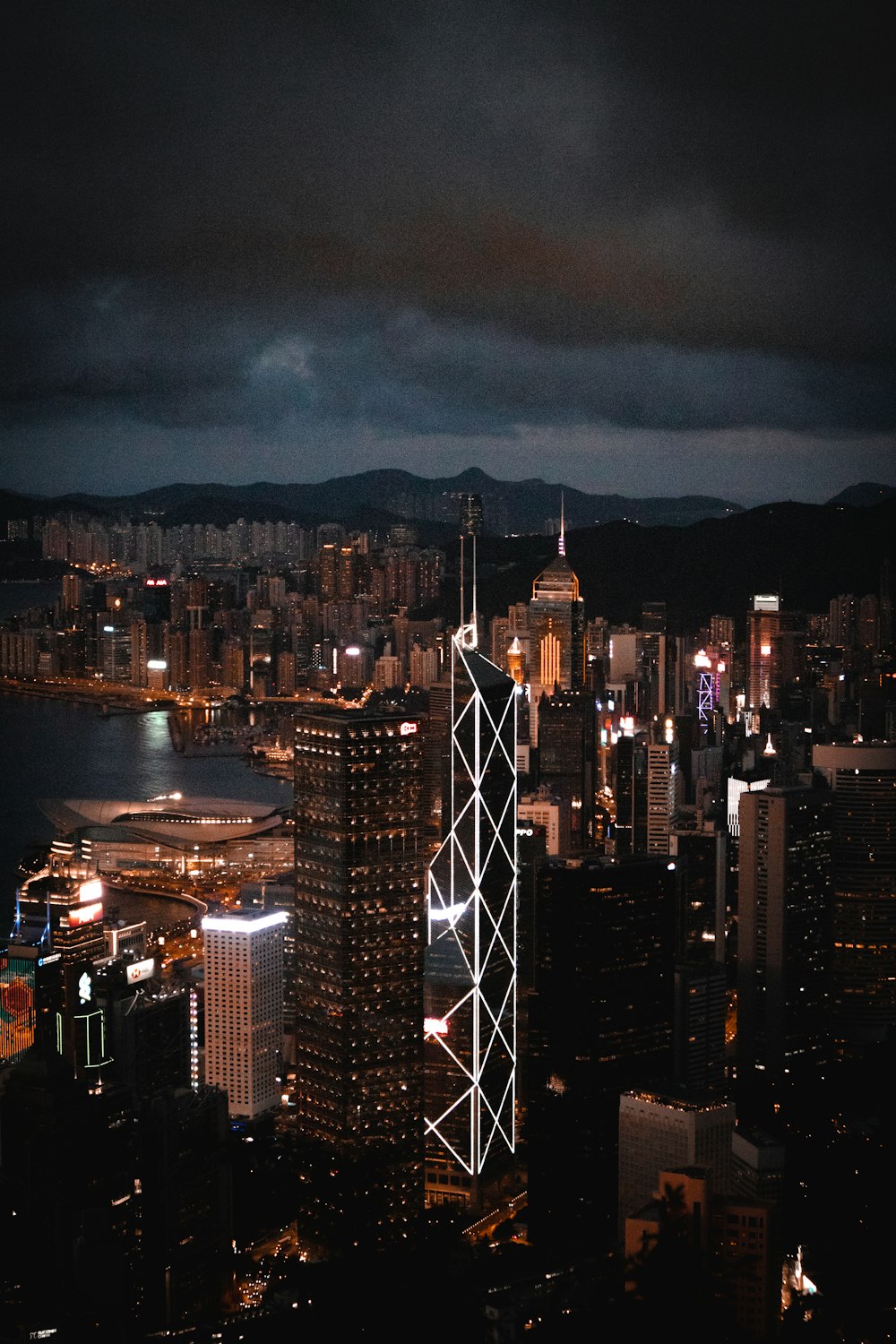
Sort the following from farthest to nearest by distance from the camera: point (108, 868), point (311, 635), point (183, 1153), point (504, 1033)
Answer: point (311, 635) → point (108, 868) → point (504, 1033) → point (183, 1153)

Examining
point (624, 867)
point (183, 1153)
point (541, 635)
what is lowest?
point (183, 1153)

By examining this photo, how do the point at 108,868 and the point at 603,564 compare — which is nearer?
the point at 108,868

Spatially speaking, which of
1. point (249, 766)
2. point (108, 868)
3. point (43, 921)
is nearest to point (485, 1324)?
point (43, 921)

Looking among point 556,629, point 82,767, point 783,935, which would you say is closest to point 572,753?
point 556,629

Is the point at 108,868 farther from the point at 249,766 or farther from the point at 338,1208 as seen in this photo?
the point at 338,1208

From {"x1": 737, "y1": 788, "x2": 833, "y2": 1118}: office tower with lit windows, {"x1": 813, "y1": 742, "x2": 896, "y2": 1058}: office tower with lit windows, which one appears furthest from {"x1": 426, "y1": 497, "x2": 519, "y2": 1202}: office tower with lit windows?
{"x1": 813, "y1": 742, "x2": 896, "y2": 1058}: office tower with lit windows

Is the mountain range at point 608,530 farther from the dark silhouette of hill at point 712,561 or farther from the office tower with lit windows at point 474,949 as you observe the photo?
the office tower with lit windows at point 474,949

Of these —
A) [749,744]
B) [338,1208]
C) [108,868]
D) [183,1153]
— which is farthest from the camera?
[749,744]
